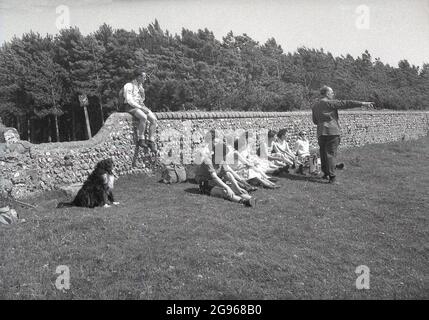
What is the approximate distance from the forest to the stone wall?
1556 centimetres

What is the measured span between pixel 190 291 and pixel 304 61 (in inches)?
2295

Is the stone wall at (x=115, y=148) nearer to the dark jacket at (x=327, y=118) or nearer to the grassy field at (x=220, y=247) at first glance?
the grassy field at (x=220, y=247)

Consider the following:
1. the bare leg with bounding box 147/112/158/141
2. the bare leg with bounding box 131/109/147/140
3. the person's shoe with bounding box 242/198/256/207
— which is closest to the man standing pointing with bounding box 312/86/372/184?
the person's shoe with bounding box 242/198/256/207

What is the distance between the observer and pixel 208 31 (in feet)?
138

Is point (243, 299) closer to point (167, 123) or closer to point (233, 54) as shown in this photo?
point (167, 123)

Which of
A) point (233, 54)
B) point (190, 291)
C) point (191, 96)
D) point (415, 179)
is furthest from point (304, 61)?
point (190, 291)

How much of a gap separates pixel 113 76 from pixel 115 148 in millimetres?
32002

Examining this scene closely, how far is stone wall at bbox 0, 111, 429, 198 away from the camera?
883cm

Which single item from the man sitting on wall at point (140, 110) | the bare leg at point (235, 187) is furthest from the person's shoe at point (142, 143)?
the bare leg at point (235, 187)

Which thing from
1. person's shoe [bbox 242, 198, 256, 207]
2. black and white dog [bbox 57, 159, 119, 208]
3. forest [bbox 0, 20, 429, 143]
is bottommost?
person's shoe [bbox 242, 198, 256, 207]

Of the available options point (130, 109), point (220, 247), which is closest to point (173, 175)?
point (130, 109)

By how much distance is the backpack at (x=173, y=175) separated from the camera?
10.5 metres

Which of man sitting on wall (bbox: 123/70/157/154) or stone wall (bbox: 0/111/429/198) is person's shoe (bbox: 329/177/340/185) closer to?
stone wall (bbox: 0/111/429/198)

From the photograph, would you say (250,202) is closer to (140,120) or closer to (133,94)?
(140,120)
